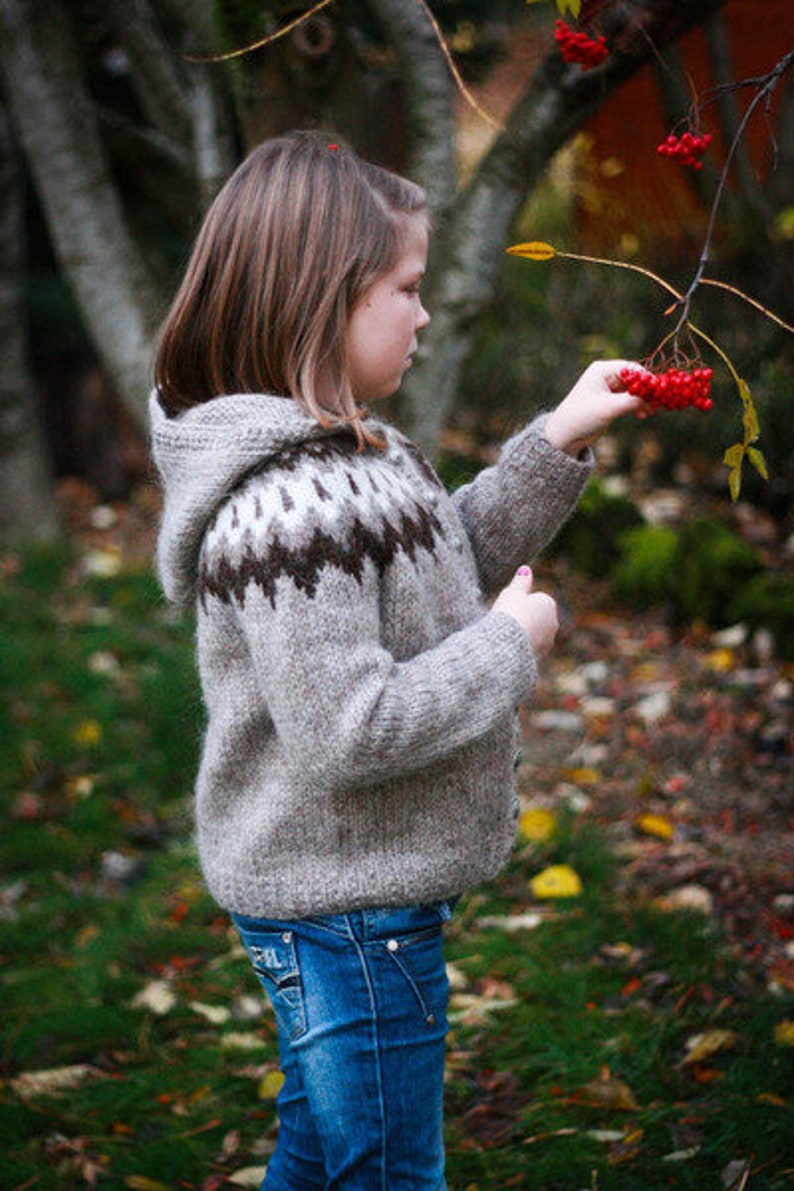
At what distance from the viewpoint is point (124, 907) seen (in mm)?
3309

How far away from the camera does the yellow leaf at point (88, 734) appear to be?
4.15m

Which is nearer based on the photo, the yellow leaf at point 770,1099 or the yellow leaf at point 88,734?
the yellow leaf at point 770,1099

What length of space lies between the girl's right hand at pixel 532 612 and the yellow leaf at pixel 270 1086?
4.31 feet

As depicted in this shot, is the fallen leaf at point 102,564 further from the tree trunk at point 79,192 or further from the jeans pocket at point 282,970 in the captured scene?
the jeans pocket at point 282,970

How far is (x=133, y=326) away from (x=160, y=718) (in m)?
1.45

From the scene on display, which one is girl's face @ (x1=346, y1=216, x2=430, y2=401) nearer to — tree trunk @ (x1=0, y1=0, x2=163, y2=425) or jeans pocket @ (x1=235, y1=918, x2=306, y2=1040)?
jeans pocket @ (x1=235, y1=918, x2=306, y2=1040)

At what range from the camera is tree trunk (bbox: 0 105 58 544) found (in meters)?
5.35

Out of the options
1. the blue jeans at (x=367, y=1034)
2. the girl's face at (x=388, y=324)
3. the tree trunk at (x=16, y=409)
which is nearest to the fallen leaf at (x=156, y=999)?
the blue jeans at (x=367, y=1034)

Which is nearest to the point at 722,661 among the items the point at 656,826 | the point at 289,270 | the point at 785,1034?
the point at 656,826

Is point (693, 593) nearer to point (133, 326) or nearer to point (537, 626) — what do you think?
point (133, 326)

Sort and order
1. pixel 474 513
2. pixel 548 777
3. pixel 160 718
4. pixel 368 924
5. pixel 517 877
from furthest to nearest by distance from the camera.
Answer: pixel 160 718
pixel 548 777
pixel 517 877
pixel 474 513
pixel 368 924

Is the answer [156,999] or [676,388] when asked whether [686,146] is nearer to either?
[676,388]

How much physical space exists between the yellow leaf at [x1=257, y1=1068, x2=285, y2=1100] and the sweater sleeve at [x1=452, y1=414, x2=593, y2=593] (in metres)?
1.20

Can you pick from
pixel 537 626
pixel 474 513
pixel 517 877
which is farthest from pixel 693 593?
pixel 537 626
